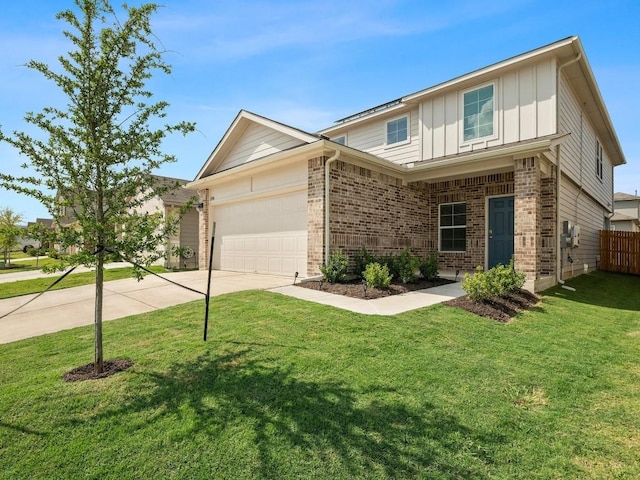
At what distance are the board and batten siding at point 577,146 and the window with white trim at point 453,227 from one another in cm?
313

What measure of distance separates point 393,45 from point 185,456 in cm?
939

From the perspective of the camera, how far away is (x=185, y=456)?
248cm

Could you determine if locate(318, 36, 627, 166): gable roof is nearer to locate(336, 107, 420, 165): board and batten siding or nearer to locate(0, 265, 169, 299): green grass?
locate(336, 107, 420, 165): board and batten siding

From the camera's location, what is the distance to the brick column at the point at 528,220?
826 cm

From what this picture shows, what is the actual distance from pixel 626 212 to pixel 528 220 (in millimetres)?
33775

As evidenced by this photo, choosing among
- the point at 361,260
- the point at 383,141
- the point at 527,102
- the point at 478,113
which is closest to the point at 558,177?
the point at 527,102

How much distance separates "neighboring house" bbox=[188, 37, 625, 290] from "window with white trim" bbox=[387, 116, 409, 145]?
0.04 m

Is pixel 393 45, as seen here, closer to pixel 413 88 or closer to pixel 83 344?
pixel 413 88

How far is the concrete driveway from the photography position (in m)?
5.93

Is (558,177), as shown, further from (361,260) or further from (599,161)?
(599,161)

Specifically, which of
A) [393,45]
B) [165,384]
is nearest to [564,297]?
[393,45]

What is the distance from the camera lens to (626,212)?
32.3 metres

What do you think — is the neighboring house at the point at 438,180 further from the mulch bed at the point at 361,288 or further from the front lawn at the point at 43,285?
the front lawn at the point at 43,285

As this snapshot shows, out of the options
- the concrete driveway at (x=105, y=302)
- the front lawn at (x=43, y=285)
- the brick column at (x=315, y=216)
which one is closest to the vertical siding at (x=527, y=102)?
the brick column at (x=315, y=216)
